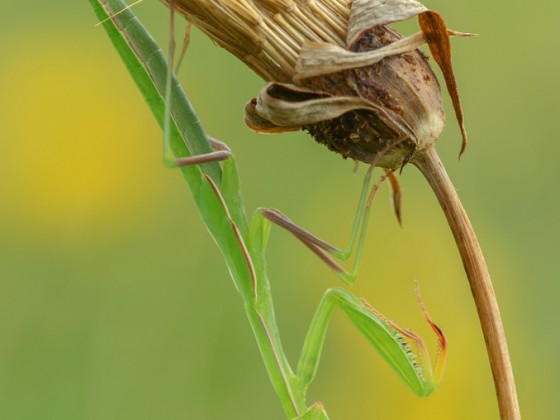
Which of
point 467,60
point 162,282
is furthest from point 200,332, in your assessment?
point 467,60

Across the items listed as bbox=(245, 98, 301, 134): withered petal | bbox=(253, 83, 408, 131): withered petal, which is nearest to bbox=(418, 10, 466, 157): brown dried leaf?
bbox=(253, 83, 408, 131): withered petal

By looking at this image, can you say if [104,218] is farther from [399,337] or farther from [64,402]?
[399,337]

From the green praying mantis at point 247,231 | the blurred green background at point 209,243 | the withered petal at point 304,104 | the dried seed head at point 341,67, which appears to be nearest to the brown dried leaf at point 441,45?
the dried seed head at point 341,67

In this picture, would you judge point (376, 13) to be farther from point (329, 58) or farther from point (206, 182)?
point (206, 182)

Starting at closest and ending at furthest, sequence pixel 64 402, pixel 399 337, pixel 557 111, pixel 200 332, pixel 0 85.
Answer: pixel 399 337 < pixel 64 402 < pixel 200 332 < pixel 0 85 < pixel 557 111

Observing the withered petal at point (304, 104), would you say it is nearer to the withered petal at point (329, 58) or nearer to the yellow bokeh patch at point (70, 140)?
the withered petal at point (329, 58)
